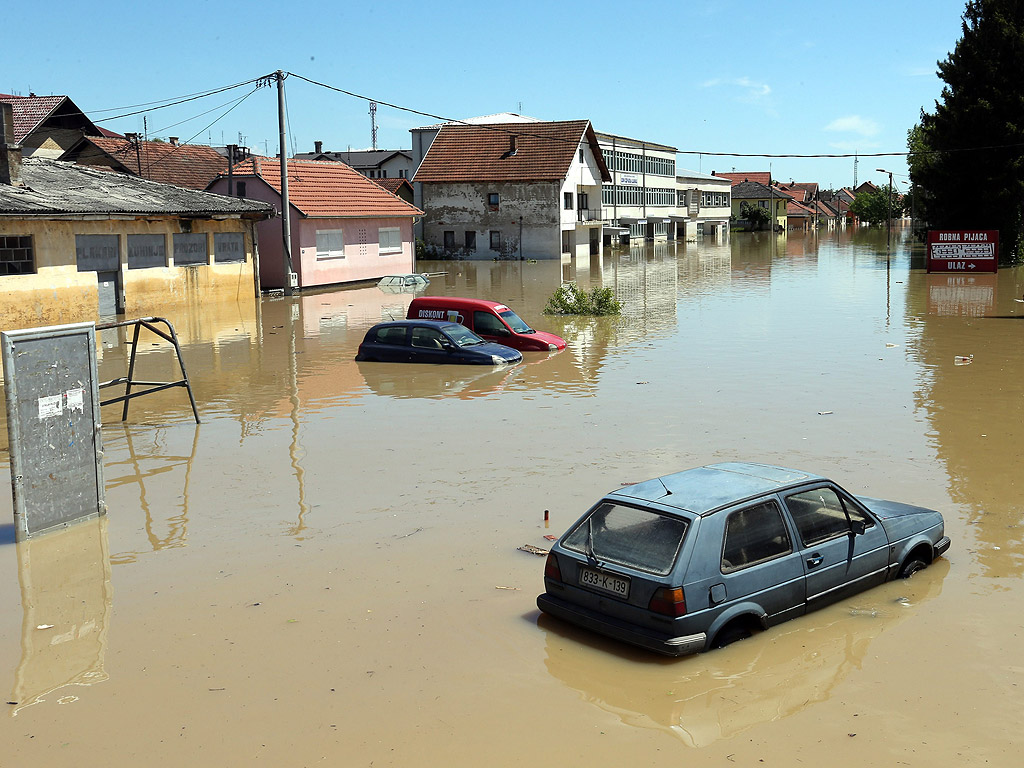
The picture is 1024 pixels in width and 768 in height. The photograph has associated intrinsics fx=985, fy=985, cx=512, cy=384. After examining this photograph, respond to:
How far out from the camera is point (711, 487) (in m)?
7.89

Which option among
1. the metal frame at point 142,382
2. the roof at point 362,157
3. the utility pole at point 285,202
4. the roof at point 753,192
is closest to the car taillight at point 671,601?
the metal frame at point 142,382

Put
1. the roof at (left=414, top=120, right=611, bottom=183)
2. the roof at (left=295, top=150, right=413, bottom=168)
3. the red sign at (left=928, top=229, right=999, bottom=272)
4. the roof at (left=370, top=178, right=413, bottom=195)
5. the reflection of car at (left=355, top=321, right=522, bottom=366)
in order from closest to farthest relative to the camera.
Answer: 1. the reflection of car at (left=355, top=321, right=522, bottom=366)
2. the red sign at (left=928, top=229, right=999, bottom=272)
3. the roof at (left=414, top=120, right=611, bottom=183)
4. the roof at (left=370, top=178, right=413, bottom=195)
5. the roof at (left=295, top=150, right=413, bottom=168)

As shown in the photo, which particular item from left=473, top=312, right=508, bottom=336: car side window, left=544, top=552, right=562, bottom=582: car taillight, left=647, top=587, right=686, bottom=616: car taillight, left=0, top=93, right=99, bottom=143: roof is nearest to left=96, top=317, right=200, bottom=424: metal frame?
left=544, top=552, right=562, bottom=582: car taillight

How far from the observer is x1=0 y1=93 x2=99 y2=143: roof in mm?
56344

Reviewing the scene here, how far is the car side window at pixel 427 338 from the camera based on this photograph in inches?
850

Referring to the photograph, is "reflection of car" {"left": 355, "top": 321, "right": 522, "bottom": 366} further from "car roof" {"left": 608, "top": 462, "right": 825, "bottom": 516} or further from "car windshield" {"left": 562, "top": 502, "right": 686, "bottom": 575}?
"car windshield" {"left": 562, "top": 502, "right": 686, "bottom": 575}

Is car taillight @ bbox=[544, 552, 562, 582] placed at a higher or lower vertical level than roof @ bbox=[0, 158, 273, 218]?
lower

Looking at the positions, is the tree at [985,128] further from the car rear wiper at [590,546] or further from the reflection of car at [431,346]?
the car rear wiper at [590,546]

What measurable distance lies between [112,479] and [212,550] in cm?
356

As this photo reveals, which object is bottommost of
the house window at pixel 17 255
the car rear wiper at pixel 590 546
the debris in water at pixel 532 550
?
the debris in water at pixel 532 550

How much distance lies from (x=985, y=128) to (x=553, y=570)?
54.2 m

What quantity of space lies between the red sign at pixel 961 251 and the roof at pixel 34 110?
48.3 metres

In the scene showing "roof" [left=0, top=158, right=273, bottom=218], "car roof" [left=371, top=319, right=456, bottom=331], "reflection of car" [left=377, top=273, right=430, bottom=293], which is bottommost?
"car roof" [left=371, top=319, right=456, bottom=331]

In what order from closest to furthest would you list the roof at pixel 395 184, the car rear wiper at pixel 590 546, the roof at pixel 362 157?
the car rear wiper at pixel 590 546 → the roof at pixel 395 184 → the roof at pixel 362 157
